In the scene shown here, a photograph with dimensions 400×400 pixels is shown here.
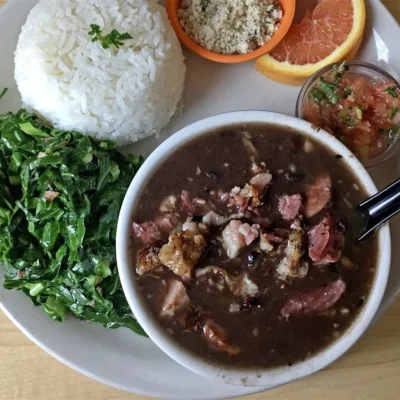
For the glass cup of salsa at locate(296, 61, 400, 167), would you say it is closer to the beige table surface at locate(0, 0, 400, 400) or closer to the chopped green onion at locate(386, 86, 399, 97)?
the chopped green onion at locate(386, 86, 399, 97)

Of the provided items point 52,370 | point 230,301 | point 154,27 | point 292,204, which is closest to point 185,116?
point 154,27

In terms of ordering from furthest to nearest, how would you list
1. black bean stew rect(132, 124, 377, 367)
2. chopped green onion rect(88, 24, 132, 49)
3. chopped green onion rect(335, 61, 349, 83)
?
chopped green onion rect(335, 61, 349, 83)
chopped green onion rect(88, 24, 132, 49)
black bean stew rect(132, 124, 377, 367)

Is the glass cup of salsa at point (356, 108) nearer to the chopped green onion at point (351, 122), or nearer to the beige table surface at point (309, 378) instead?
the chopped green onion at point (351, 122)

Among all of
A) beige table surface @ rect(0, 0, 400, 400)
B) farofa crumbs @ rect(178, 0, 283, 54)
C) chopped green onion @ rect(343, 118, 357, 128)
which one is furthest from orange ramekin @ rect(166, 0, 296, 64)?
beige table surface @ rect(0, 0, 400, 400)

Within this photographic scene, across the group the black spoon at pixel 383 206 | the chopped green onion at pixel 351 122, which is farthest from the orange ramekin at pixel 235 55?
the black spoon at pixel 383 206

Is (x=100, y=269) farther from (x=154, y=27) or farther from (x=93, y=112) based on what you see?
(x=154, y=27)

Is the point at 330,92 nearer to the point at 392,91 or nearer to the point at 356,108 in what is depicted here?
the point at 356,108
